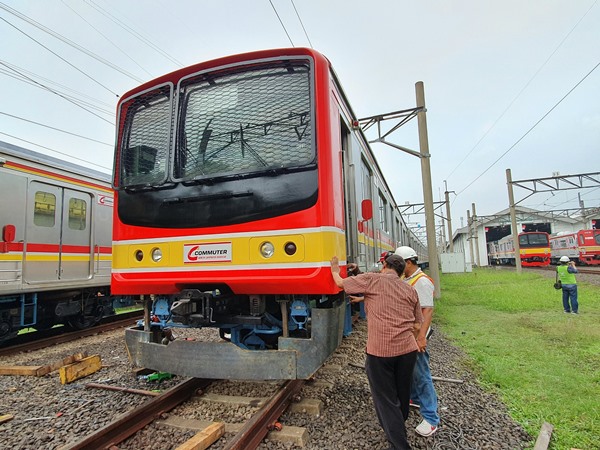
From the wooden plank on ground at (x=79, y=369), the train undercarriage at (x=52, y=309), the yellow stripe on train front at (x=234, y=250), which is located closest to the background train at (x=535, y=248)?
the train undercarriage at (x=52, y=309)

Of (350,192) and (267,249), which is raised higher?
(350,192)

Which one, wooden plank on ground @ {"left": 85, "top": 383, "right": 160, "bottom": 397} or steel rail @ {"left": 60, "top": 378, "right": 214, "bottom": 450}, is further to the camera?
wooden plank on ground @ {"left": 85, "top": 383, "right": 160, "bottom": 397}

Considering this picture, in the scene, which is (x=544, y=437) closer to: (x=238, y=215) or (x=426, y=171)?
(x=238, y=215)

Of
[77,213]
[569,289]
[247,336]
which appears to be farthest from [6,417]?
[569,289]

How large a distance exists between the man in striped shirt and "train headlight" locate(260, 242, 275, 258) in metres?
0.65

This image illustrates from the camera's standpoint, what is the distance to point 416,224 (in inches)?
2119

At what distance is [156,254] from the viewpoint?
12.0ft

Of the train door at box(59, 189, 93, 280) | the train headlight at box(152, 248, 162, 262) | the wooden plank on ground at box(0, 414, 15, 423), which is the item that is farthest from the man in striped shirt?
the train door at box(59, 189, 93, 280)

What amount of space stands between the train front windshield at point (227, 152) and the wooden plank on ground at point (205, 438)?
5.66ft

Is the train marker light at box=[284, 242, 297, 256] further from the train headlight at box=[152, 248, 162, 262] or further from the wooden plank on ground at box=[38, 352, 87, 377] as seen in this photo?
the wooden plank on ground at box=[38, 352, 87, 377]

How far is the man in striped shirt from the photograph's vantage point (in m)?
2.89

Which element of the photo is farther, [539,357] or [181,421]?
[539,357]

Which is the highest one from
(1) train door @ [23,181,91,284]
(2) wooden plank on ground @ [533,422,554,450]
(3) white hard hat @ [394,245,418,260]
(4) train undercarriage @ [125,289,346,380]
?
(1) train door @ [23,181,91,284]

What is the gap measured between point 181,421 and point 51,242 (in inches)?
225
